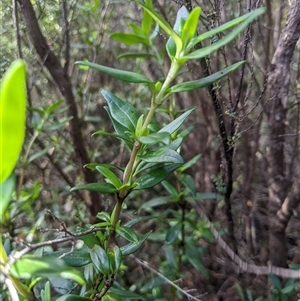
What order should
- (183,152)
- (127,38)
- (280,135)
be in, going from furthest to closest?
1. (183,152)
2. (280,135)
3. (127,38)

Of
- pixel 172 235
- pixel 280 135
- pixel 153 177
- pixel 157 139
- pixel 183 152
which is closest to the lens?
pixel 157 139

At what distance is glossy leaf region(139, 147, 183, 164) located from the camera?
66cm

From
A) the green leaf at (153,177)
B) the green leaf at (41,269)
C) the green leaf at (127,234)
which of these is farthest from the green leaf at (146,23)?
the green leaf at (41,269)

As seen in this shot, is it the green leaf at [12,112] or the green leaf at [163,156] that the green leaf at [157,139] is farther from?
the green leaf at [12,112]

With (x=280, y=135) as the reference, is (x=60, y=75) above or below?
above

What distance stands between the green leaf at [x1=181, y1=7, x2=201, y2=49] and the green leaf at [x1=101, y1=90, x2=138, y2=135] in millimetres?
162

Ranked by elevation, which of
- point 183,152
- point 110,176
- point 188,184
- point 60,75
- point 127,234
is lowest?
point 183,152

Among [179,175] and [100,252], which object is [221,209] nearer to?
[179,175]

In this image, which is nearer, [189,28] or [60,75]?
[189,28]

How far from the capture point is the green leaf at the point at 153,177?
70cm

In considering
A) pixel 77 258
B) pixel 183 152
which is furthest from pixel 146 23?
pixel 183 152

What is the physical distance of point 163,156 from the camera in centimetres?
66

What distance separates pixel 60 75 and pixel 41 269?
839mm

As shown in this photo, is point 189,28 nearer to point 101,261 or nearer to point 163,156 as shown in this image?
point 163,156
